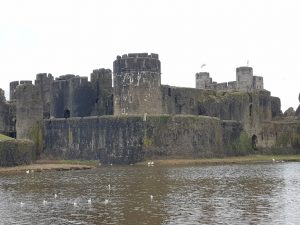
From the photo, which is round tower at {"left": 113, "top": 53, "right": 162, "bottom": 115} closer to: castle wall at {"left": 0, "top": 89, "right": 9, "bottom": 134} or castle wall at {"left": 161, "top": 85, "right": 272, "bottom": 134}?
castle wall at {"left": 161, "top": 85, "right": 272, "bottom": 134}

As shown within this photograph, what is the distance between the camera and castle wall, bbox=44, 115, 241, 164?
50.5 metres

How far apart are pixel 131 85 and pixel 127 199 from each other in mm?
31821

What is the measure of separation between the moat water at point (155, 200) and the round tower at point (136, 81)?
844 inches

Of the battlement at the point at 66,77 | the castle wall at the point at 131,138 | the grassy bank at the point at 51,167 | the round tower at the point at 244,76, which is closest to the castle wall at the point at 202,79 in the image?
the round tower at the point at 244,76

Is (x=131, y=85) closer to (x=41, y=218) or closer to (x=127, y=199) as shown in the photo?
(x=127, y=199)

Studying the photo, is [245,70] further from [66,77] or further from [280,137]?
[66,77]

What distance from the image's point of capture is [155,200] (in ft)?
76.2

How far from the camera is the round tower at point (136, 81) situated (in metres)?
54.9

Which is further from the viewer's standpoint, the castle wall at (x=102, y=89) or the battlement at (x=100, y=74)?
the battlement at (x=100, y=74)

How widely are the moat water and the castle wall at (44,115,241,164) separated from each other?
53.0ft

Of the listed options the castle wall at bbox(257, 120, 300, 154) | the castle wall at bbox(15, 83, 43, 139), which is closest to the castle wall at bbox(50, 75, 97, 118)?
the castle wall at bbox(15, 83, 43, 139)

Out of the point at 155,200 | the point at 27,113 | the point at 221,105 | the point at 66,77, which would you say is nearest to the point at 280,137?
the point at 221,105

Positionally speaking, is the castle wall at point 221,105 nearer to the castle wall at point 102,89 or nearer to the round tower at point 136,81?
the round tower at point 136,81

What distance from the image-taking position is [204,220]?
60.7 ft
